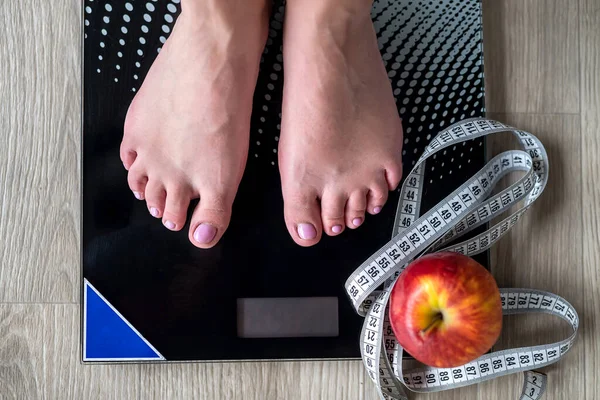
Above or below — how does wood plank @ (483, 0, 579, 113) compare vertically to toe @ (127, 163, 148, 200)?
above

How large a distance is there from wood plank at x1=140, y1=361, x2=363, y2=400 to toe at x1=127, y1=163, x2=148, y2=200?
288 millimetres

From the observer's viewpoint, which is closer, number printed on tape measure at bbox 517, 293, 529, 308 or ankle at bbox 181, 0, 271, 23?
ankle at bbox 181, 0, 271, 23

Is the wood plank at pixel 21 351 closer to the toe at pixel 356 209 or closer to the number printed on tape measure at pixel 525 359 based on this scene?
the toe at pixel 356 209

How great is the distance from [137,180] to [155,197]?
0.04 meters

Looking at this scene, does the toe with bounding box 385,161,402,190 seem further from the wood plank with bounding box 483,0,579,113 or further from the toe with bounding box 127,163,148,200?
the toe with bounding box 127,163,148,200

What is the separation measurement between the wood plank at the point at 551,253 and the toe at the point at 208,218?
18.3 inches

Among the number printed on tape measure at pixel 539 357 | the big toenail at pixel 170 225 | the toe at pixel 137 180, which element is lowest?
the number printed on tape measure at pixel 539 357

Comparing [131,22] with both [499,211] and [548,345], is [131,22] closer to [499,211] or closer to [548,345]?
[499,211]

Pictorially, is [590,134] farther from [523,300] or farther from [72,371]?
[72,371]

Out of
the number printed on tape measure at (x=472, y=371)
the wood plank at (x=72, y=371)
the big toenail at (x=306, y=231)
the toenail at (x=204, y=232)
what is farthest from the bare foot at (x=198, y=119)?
the number printed on tape measure at (x=472, y=371)

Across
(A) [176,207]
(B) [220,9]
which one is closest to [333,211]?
(A) [176,207]

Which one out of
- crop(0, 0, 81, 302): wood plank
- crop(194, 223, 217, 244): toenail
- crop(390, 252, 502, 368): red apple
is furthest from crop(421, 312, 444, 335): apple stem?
crop(0, 0, 81, 302): wood plank

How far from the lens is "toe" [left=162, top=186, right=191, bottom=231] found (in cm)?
88

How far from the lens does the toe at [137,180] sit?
34.9 inches
